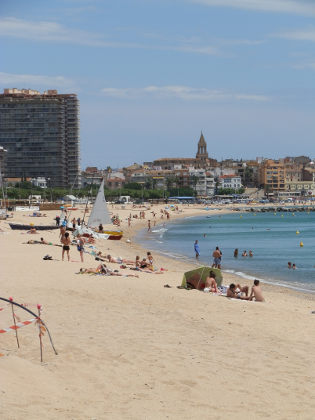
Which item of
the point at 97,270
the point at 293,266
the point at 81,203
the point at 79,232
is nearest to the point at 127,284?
the point at 97,270

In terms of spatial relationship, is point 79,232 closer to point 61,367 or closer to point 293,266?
point 293,266

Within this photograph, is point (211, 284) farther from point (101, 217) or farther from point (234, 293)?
point (101, 217)

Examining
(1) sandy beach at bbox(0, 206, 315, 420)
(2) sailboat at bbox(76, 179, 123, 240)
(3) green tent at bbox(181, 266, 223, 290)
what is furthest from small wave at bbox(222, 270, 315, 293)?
(2) sailboat at bbox(76, 179, 123, 240)

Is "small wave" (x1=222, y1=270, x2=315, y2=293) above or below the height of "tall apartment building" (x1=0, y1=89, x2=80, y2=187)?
below

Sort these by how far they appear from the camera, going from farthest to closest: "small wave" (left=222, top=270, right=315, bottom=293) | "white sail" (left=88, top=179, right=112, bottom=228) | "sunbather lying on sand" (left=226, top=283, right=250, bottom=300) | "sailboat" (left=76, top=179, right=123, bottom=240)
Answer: "white sail" (left=88, top=179, right=112, bottom=228), "sailboat" (left=76, top=179, right=123, bottom=240), "small wave" (left=222, top=270, right=315, bottom=293), "sunbather lying on sand" (left=226, top=283, right=250, bottom=300)

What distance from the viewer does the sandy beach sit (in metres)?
8.67

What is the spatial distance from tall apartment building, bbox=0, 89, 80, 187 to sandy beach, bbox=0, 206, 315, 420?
479ft

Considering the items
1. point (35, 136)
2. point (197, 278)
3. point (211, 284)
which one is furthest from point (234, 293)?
point (35, 136)

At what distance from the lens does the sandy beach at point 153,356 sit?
8672 millimetres

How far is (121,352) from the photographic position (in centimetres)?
1109

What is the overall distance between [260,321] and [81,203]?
114239 mm

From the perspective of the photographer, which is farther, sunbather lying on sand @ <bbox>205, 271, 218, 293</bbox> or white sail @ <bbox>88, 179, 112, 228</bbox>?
white sail @ <bbox>88, 179, 112, 228</bbox>

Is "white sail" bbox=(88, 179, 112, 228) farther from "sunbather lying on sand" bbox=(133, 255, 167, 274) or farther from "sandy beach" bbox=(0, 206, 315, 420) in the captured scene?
"sandy beach" bbox=(0, 206, 315, 420)

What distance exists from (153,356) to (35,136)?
511 feet
